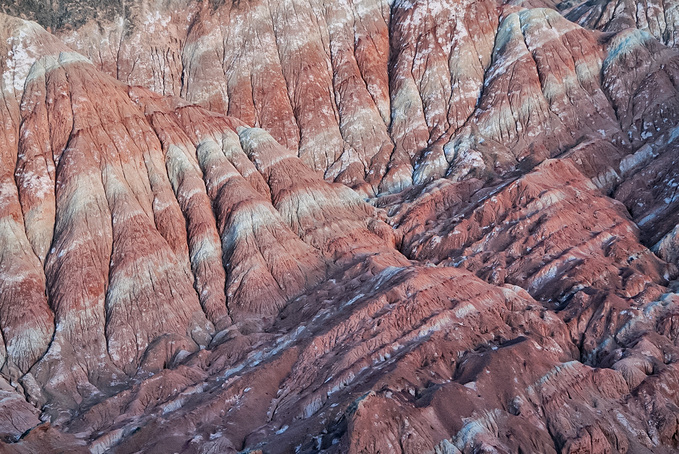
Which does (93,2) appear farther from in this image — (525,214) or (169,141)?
(525,214)

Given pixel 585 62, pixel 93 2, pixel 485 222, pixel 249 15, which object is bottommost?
pixel 485 222

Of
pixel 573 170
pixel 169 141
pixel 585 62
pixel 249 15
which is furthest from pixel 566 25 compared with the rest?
pixel 169 141

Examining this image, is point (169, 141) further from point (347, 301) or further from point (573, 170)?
point (573, 170)

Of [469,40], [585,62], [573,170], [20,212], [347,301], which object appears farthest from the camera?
[469,40]

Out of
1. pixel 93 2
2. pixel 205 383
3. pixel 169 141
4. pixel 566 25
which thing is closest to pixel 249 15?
pixel 93 2

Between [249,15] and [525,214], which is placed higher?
[249,15]

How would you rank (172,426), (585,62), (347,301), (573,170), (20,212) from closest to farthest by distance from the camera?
(172,426)
(347,301)
(20,212)
(573,170)
(585,62)

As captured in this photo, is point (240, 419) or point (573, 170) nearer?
point (240, 419)
